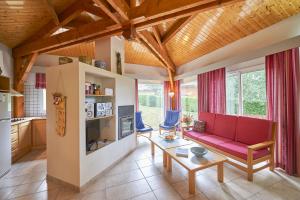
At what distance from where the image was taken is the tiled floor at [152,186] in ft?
6.75

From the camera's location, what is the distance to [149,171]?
276cm

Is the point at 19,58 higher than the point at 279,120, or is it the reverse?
the point at 19,58

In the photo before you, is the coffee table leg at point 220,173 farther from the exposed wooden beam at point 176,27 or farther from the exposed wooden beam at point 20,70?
the exposed wooden beam at point 20,70

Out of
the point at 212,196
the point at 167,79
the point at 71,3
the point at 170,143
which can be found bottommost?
the point at 212,196

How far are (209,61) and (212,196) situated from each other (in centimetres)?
369

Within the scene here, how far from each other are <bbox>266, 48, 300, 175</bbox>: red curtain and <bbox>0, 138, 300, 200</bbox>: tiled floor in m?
0.36

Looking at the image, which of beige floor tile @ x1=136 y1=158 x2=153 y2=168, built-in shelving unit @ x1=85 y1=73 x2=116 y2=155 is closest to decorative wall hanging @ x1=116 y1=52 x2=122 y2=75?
built-in shelving unit @ x1=85 y1=73 x2=116 y2=155

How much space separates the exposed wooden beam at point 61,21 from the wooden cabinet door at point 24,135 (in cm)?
225

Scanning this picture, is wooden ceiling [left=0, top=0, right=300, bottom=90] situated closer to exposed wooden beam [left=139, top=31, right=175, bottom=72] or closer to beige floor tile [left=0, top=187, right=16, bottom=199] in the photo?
exposed wooden beam [left=139, top=31, right=175, bottom=72]

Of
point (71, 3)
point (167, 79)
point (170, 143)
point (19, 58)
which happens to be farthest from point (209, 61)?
point (19, 58)

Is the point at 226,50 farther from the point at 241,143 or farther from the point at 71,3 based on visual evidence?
the point at 71,3

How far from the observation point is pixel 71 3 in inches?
118

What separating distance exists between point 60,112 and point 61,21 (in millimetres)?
2170

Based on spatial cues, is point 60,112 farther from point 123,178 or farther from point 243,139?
point 243,139
